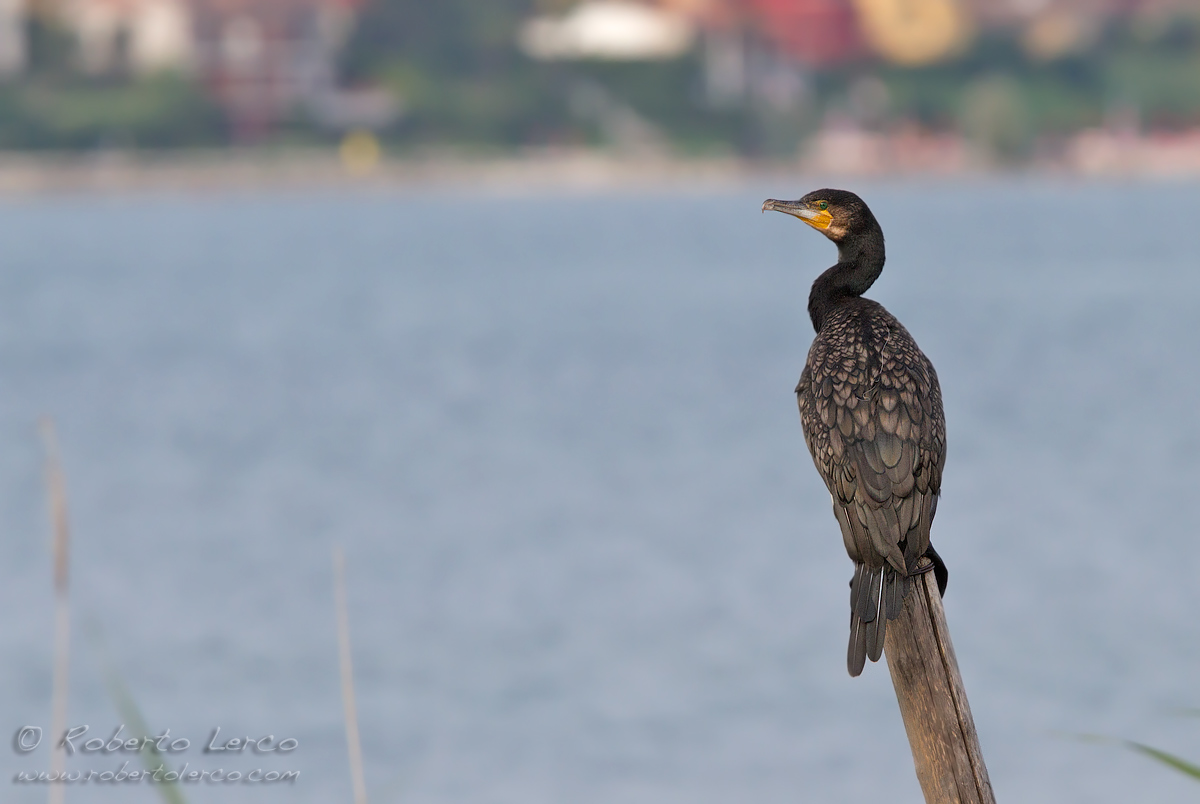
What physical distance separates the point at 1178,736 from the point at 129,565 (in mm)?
8939

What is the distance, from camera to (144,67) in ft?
299

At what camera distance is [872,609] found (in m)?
2.98

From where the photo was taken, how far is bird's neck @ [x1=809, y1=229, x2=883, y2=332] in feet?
13.0

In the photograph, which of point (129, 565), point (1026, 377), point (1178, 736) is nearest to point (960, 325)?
point (1026, 377)

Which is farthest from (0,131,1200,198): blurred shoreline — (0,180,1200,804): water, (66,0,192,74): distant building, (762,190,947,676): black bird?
(762,190,947,676): black bird

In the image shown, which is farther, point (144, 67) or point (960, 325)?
point (144, 67)

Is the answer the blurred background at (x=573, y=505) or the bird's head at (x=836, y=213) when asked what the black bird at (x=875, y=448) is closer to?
the bird's head at (x=836, y=213)

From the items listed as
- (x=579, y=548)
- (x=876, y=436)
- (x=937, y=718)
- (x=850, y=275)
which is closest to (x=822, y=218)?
(x=850, y=275)

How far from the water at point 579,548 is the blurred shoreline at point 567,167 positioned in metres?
50.0

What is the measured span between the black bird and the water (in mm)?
4094

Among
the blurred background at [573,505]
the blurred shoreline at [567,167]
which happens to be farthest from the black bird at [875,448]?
the blurred shoreline at [567,167]

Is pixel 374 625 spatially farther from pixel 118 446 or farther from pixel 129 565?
pixel 118 446

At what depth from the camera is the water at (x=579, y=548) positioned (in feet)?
28.9

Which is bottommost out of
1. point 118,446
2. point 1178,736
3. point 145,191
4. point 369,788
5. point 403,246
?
point 1178,736
